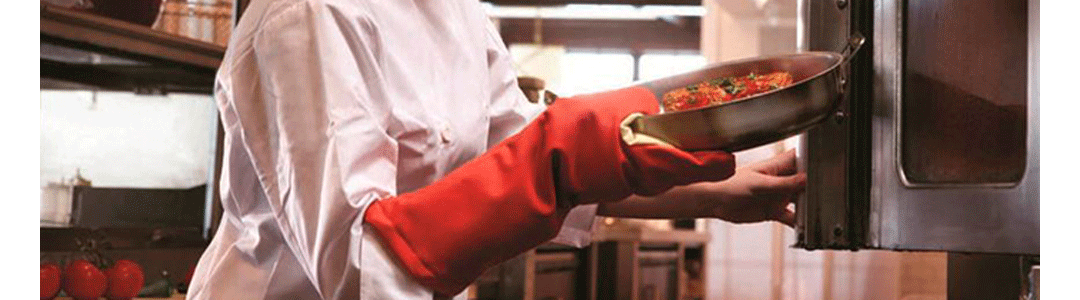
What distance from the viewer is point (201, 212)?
321 centimetres

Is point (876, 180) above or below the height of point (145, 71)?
below

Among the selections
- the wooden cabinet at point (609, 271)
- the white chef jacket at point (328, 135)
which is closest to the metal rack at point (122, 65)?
the white chef jacket at point (328, 135)

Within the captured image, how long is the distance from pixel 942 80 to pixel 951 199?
114 millimetres

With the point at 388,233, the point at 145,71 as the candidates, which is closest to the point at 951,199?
the point at 388,233

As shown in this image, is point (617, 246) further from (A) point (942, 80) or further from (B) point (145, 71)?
(A) point (942, 80)

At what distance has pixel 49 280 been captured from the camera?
256 centimetres

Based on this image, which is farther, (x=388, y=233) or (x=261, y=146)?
(x=261, y=146)

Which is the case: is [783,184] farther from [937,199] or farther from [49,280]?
[49,280]

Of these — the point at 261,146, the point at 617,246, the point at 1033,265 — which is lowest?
the point at 617,246

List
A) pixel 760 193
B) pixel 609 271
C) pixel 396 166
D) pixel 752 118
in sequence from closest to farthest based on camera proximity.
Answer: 1. pixel 752 118
2. pixel 396 166
3. pixel 760 193
4. pixel 609 271

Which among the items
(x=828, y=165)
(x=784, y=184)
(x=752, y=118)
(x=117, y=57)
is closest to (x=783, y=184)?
(x=784, y=184)

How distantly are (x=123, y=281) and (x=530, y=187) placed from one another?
1866 mm

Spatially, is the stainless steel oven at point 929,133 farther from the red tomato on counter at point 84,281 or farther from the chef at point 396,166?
the red tomato on counter at point 84,281

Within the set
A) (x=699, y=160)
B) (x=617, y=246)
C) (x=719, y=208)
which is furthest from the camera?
(x=617, y=246)
